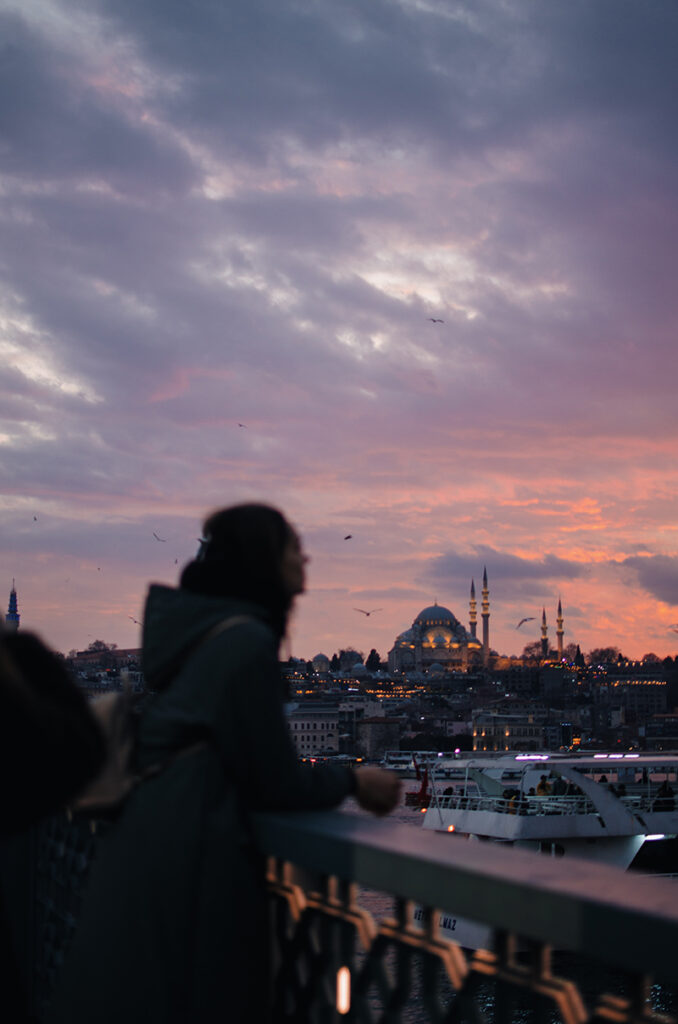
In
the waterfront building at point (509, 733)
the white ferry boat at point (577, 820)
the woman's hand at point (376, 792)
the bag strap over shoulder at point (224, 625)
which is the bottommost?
the waterfront building at point (509, 733)

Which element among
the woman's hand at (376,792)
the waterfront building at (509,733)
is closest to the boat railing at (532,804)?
the woman's hand at (376,792)

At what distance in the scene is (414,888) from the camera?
1.51m

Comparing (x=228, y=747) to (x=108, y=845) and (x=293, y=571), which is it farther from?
(x=293, y=571)

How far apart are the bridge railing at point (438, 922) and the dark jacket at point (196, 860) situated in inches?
3.1

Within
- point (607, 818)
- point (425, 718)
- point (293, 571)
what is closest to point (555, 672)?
point (425, 718)

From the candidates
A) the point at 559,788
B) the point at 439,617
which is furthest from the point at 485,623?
the point at 559,788

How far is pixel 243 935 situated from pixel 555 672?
153683 mm

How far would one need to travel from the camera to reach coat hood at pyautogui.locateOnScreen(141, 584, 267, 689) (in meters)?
1.94

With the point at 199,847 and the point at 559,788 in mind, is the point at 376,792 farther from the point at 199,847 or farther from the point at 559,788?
the point at 559,788

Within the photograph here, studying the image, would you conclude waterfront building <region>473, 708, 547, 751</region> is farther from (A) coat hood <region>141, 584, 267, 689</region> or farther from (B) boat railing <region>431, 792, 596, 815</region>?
(A) coat hood <region>141, 584, 267, 689</region>

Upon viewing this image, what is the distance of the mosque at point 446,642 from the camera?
6378 inches

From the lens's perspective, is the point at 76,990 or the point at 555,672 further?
the point at 555,672

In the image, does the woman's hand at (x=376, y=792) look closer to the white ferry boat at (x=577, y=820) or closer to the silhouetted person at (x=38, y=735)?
the silhouetted person at (x=38, y=735)

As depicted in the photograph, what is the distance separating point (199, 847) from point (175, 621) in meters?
0.43
